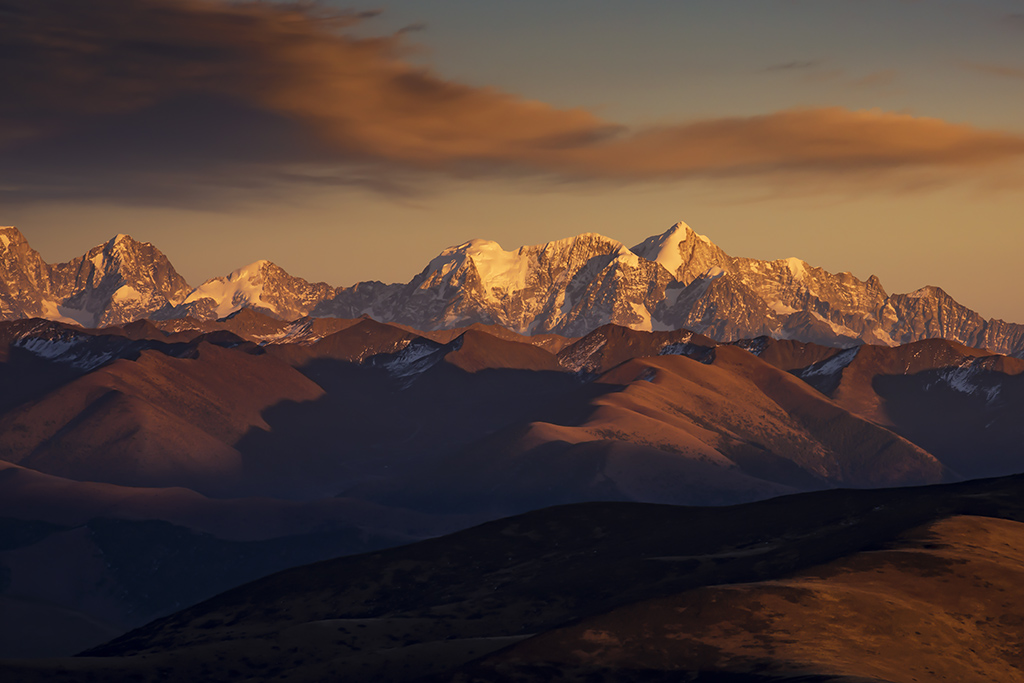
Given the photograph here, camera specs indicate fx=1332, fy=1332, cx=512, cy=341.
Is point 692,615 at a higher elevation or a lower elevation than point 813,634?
higher

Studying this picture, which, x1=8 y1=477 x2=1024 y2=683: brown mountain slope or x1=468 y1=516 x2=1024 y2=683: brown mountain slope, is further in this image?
x1=8 y1=477 x2=1024 y2=683: brown mountain slope

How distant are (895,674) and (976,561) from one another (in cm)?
3920

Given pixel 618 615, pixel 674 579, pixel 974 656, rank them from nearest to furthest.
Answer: pixel 974 656 → pixel 618 615 → pixel 674 579

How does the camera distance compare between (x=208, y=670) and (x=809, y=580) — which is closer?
(x=809, y=580)

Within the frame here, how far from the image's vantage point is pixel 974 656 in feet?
405

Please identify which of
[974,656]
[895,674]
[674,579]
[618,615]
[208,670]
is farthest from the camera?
[674,579]

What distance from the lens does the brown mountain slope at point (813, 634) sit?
119m

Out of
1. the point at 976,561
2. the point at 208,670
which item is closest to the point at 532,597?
the point at 208,670

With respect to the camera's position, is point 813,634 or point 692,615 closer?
point 813,634

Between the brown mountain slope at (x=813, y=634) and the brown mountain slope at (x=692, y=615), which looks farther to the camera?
the brown mountain slope at (x=692, y=615)

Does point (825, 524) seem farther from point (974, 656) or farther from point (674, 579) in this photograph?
point (974, 656)

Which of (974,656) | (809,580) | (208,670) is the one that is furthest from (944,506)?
(208,670)

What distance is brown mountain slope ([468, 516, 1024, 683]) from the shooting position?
119 meters

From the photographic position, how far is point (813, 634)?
12525 centimetres
